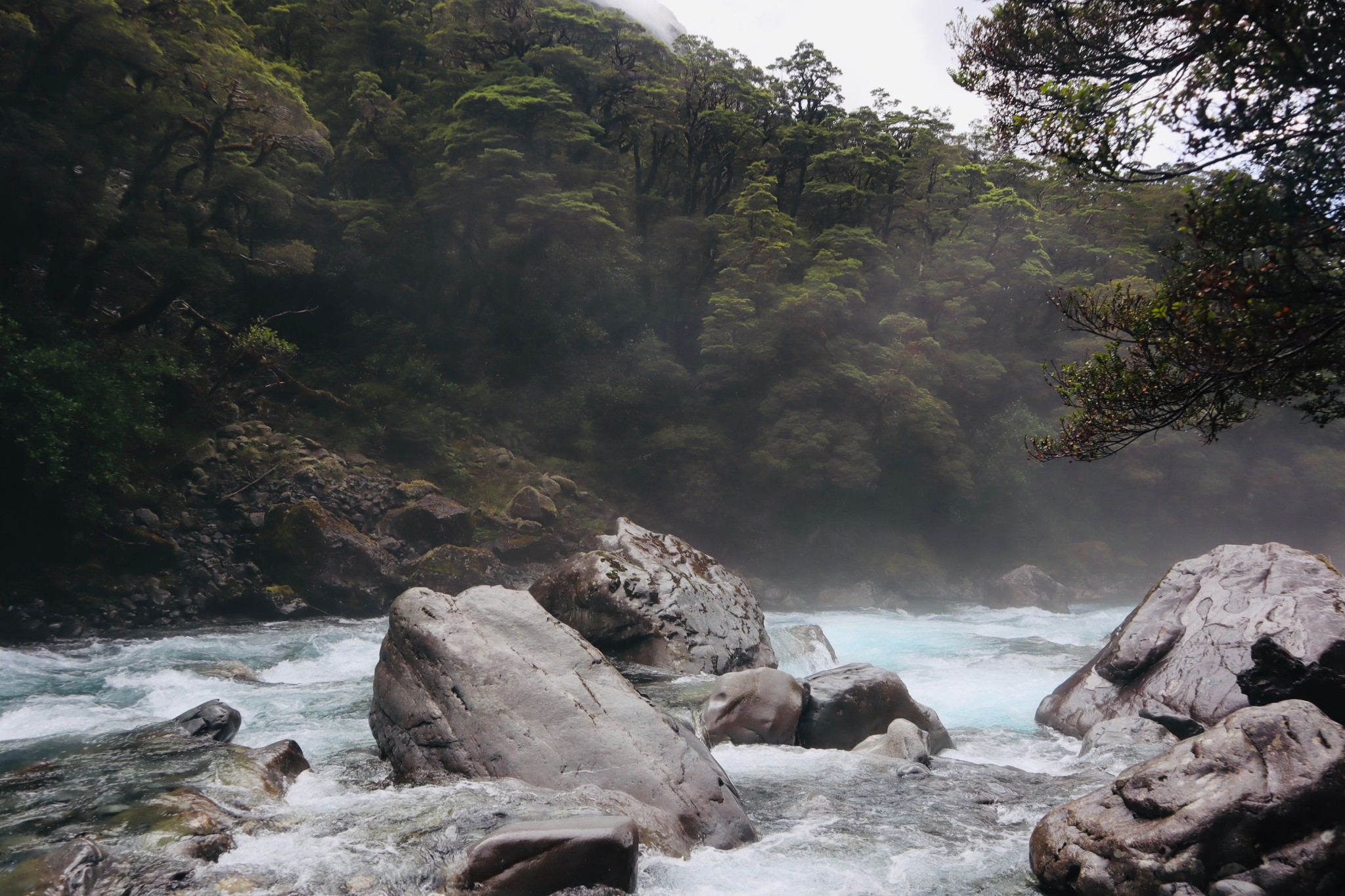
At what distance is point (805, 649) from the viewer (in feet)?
45.7

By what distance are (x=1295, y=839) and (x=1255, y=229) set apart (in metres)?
3.90

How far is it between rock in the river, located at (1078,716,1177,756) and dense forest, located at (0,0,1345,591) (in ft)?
56.7

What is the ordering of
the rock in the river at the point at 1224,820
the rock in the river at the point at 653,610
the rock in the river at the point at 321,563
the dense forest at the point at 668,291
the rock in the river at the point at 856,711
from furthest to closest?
the dense forest at the point at 668,291 → the rock in the river at the point at 321,563 → the rock in the river at the point at 653,610 → the rock in the river at the point at 856,711 → the rock in the river at the point at 1224,820

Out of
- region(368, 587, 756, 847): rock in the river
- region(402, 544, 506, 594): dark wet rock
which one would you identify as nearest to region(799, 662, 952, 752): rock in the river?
region(368, 587, 756, 847): rock in the river

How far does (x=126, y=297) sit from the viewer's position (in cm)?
1659

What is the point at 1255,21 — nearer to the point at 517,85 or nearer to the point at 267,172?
the point at 267,172

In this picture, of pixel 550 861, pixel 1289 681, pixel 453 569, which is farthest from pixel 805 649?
pixel 550 861

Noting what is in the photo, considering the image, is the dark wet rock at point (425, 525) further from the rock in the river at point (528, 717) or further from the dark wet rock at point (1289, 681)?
the dark wet rock at point (1289, 681)

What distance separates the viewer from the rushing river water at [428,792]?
4.89 meters

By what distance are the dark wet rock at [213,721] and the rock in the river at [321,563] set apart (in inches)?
346

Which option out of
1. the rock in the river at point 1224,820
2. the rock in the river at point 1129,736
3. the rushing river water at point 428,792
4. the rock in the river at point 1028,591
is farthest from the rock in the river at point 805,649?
the rock in the river at point 1028,591

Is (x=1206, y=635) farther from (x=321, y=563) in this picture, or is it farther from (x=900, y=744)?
(x=321, y=563)

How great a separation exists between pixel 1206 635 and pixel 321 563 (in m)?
15.4

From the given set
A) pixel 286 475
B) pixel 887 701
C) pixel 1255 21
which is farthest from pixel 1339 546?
pixel 286 475
